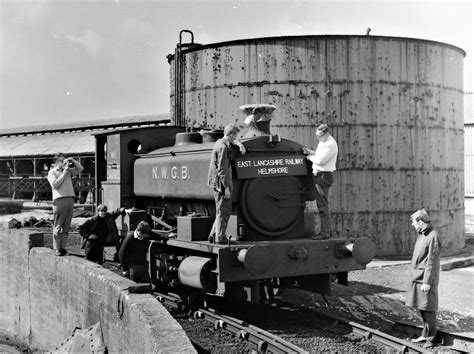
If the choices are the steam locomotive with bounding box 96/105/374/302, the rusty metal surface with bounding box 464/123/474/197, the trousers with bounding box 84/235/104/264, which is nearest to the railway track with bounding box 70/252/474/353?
the steam locomotive with bounding box 96/105/374/302

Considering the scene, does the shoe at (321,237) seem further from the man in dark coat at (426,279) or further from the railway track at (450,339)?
the railway track at (450,339)

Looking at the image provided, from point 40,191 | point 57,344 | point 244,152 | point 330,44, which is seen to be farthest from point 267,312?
point 40,191

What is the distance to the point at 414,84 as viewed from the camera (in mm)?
14117

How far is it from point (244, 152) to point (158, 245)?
7.42 ft

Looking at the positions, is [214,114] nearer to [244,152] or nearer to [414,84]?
[414,84]

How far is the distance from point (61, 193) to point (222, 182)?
400 centimetres

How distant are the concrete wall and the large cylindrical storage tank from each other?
19.9ft

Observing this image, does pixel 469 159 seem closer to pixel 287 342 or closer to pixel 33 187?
pixel 287 342

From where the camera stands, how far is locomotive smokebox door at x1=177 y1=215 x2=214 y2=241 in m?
8.05

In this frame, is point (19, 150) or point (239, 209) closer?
point (239, 209)

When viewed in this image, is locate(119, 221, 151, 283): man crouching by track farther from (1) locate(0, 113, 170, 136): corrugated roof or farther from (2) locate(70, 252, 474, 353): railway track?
(1) locate(0, 113, 170, 136): corrugated roof

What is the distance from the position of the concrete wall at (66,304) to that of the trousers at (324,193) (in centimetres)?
282

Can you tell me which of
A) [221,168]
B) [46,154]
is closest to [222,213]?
[221,168]

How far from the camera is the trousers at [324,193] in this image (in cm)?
791
